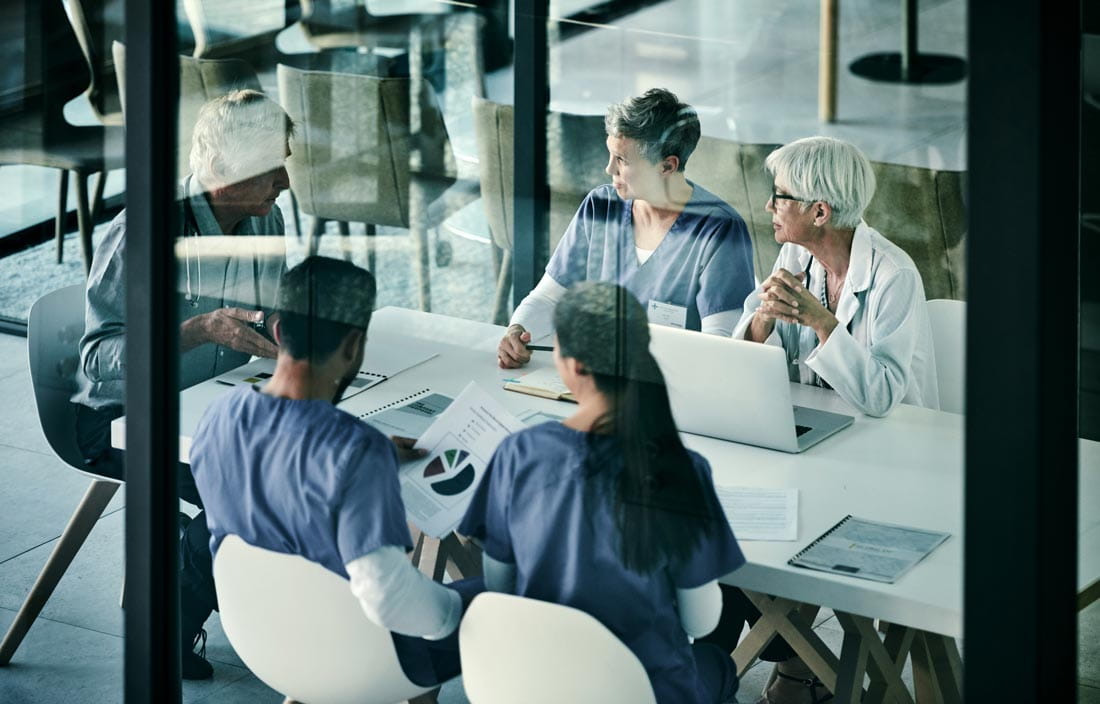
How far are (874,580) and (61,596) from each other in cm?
201

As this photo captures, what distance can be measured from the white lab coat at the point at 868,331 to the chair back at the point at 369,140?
591 millimetres

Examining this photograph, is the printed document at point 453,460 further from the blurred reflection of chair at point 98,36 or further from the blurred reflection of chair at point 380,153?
the blurred reflection of chair at point 98,36

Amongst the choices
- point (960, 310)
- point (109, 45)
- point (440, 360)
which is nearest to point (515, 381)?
point (440, 360)

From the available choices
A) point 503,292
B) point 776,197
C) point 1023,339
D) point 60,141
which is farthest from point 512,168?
point 60,141

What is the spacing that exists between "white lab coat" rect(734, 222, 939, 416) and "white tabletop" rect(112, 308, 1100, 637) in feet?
0.12

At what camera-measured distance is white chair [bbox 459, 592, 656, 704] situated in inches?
84.8

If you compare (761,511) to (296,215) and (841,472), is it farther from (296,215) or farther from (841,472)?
(296,215)

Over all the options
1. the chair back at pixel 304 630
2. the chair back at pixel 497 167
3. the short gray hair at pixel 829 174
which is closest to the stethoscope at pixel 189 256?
the chair back at pixel 304 630

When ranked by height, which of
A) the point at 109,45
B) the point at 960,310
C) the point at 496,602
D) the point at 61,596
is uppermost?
the point at 109,45

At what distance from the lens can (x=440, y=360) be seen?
2.38 m

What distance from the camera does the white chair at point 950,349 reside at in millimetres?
1790

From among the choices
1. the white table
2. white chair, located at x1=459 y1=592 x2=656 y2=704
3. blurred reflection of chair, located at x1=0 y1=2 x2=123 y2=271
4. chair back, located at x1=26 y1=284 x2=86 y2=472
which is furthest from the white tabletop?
blurred reflection of chair, located at x1=0 y1=2 x2=123 y2=271

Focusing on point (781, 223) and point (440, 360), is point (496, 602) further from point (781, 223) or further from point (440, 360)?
point (781, 223)

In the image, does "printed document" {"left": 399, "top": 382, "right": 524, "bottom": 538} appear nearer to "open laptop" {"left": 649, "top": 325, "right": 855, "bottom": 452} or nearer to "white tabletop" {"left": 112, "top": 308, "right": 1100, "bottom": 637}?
"white tabletop" {"left": 112, "top": 308, "right": 1100, "bottom": 637}
